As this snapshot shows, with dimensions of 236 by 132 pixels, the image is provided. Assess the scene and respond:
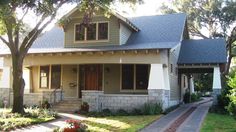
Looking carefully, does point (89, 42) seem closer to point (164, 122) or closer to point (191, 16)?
point (164, 122)

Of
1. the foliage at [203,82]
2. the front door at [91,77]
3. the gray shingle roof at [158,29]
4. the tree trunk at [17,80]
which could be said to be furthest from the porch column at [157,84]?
the foliage at [203,82]

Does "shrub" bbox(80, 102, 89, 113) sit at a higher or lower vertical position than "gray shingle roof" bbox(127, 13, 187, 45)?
lower

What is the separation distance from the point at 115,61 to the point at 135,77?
281 cm

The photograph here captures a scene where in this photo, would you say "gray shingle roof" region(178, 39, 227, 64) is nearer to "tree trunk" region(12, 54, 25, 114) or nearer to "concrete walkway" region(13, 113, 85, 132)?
"concrete walkway" region(13, 113, 85, 132)

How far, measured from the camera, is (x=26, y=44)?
724 inches

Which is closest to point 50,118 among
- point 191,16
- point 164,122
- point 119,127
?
point 119,127

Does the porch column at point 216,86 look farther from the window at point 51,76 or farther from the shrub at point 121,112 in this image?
the window at point 51,76

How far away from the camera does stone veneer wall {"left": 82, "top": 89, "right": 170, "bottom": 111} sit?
1934cm

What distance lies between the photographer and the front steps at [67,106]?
2052 cm

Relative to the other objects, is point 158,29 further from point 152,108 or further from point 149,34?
point 152,108

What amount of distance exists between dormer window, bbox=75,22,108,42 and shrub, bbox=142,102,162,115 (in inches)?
231

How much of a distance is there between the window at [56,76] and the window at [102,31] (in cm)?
A: 391

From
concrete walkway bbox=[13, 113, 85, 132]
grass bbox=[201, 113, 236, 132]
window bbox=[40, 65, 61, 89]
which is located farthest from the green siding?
grass bbox=[201, 113, 236, 132]

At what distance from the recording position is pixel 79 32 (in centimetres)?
2369
